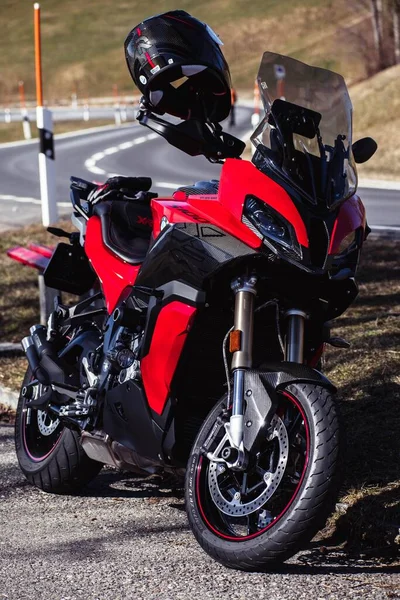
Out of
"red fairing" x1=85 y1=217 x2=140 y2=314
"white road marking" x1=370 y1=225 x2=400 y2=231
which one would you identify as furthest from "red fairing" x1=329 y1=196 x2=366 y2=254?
"white road marking" x1=370 y1=225 x2=400 y2=231

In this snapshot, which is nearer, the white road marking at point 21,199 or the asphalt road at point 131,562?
the asphalt road at point 131,562

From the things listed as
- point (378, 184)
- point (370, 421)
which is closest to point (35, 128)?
point (378, 184)

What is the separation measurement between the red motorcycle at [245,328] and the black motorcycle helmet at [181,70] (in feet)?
0.42

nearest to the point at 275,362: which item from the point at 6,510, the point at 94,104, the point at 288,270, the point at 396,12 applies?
the point at 288,270

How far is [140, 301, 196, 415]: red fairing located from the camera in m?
4.06

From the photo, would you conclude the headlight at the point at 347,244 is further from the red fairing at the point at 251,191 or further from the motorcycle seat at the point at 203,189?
the motorcycle seat at the point at 203,189

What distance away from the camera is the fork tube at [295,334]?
12.9 ft

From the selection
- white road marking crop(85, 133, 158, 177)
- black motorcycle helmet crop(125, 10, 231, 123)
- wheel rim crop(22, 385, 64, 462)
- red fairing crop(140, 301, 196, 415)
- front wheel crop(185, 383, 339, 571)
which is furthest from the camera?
white road marking crop(85, 133, 158, 177)

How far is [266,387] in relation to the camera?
12.5 ft

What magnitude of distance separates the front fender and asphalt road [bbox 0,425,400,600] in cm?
47

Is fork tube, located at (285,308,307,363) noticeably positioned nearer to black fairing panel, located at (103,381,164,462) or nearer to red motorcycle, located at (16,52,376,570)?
red motorcycle, located at (16,52,376,570)

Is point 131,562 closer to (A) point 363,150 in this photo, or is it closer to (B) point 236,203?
(B) point 236,203

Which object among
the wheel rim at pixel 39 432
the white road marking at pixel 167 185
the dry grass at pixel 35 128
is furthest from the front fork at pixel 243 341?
the dry grass at pixel 35 128

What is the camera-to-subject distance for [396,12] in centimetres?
3712
